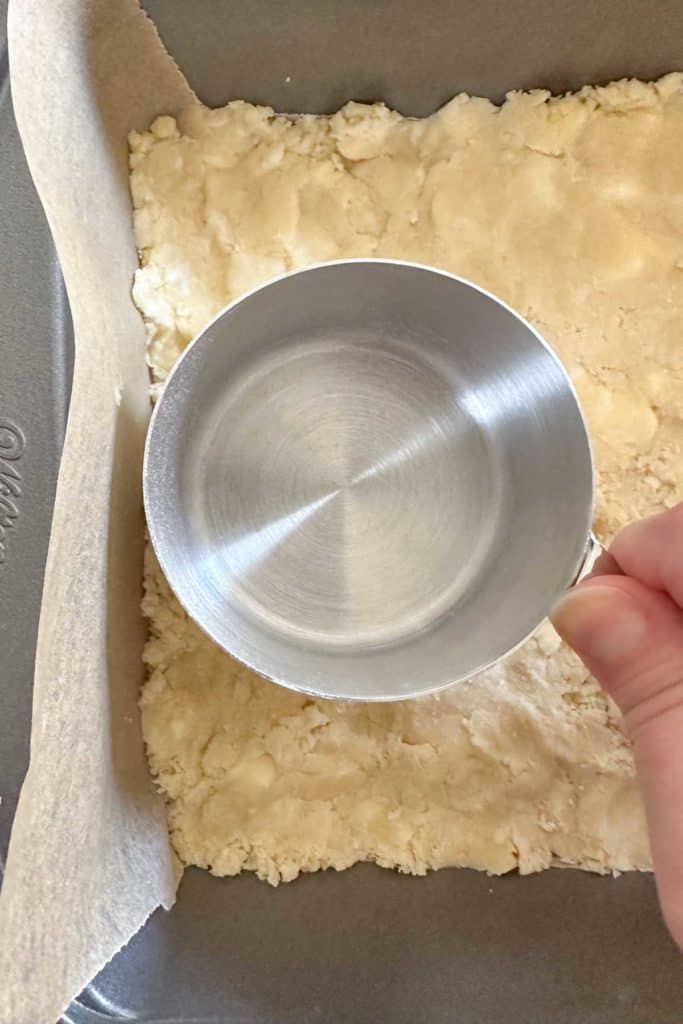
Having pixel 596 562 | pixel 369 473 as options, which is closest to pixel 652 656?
pixel 596 562

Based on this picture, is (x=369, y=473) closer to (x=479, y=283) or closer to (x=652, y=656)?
(x=479, y=283)

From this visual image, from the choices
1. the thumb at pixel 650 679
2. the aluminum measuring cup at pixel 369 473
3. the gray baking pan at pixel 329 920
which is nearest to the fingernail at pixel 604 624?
the thumb at pixel 650 679

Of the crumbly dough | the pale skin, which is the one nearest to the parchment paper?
the crumbly dough

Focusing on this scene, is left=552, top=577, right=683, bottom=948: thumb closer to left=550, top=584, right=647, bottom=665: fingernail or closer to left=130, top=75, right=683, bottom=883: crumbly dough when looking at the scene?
left=550, top=584, right=647, bottom=665: fingernail

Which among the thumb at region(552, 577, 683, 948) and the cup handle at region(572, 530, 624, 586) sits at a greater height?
the thumb at region(552, 577, 683, 948)

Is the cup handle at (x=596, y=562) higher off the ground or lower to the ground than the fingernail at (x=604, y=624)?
lower

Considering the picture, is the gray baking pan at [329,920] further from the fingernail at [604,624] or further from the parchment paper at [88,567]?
the fingernail at [604,624]

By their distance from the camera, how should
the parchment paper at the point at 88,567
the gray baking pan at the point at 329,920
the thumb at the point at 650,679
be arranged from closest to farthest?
the thumb at the point at 650,679 < the parchment paper at the point at 88,567 < the gray baking pan at the point at 329,920
